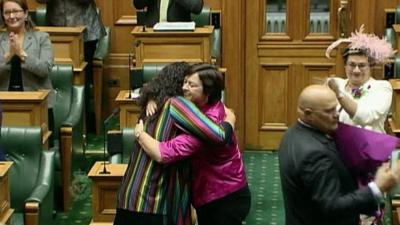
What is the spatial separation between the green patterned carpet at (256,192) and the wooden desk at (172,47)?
3.09ft

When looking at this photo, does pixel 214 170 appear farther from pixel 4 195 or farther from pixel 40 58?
pixel 40 58

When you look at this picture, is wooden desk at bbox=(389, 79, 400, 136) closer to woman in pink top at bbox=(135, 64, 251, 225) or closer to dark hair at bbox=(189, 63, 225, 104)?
woman in pink top at bbox=(135, 64, 251, 225)

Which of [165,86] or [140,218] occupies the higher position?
[165,86]

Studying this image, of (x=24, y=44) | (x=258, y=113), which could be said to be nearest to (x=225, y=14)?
(x=258, y=113)

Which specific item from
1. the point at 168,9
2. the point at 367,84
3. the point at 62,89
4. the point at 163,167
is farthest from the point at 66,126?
the point at 367,84

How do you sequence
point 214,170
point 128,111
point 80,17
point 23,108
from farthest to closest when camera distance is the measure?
point 80,17
point 128,111
point 23,108
point 214,170

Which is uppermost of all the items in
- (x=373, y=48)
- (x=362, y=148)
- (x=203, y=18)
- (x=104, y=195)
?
(x=203, y=18)

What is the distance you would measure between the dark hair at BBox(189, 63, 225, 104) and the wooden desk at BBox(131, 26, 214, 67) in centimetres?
223

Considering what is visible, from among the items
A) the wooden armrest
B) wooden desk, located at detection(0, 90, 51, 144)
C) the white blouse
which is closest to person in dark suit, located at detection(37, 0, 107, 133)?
wooden desk, located at detection(0, 90, 51, 144)

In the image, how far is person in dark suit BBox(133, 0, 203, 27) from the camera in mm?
6438

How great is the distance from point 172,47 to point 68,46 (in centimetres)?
94

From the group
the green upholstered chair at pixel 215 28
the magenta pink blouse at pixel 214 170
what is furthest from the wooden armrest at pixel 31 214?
the green upholstered chair at pixel 215 28

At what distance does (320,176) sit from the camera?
321 centimetres

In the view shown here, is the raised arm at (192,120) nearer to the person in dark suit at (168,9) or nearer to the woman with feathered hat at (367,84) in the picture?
the woman with feathered hat at (367,84)
